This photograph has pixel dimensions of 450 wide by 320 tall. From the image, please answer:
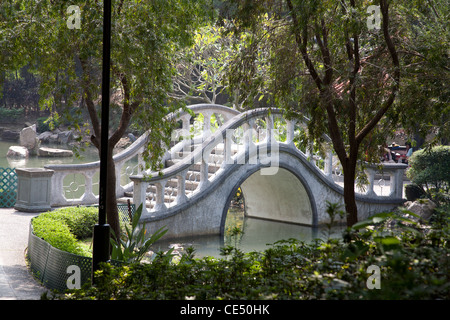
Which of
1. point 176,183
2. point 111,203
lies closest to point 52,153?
point 176,183

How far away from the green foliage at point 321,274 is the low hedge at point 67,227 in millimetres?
3470

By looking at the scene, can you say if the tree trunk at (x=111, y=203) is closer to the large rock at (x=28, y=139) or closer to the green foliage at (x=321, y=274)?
the green foliage at (x=321, y=274)

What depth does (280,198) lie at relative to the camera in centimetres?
1725

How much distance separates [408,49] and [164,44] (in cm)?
371

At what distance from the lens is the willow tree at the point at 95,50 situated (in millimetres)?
7910

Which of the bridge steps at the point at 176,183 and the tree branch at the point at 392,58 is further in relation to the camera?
the bridge steps at the point at 176,183

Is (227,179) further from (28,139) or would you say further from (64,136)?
(64,136)

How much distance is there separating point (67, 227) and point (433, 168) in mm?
11095

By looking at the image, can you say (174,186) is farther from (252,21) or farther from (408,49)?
(408,49)

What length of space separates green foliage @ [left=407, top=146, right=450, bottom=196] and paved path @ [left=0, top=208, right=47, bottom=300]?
11047mm

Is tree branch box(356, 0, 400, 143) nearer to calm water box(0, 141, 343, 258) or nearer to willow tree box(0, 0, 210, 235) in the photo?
willow tree box(0, 0, 210, 235)

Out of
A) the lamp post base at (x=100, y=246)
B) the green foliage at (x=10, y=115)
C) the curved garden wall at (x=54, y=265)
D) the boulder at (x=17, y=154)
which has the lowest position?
the curved garden wall at (x=54, y=265)

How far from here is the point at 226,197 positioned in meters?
14.2

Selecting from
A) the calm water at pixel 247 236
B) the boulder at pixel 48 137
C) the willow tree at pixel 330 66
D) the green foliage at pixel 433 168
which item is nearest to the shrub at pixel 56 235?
the calm water at pixel 247 236
